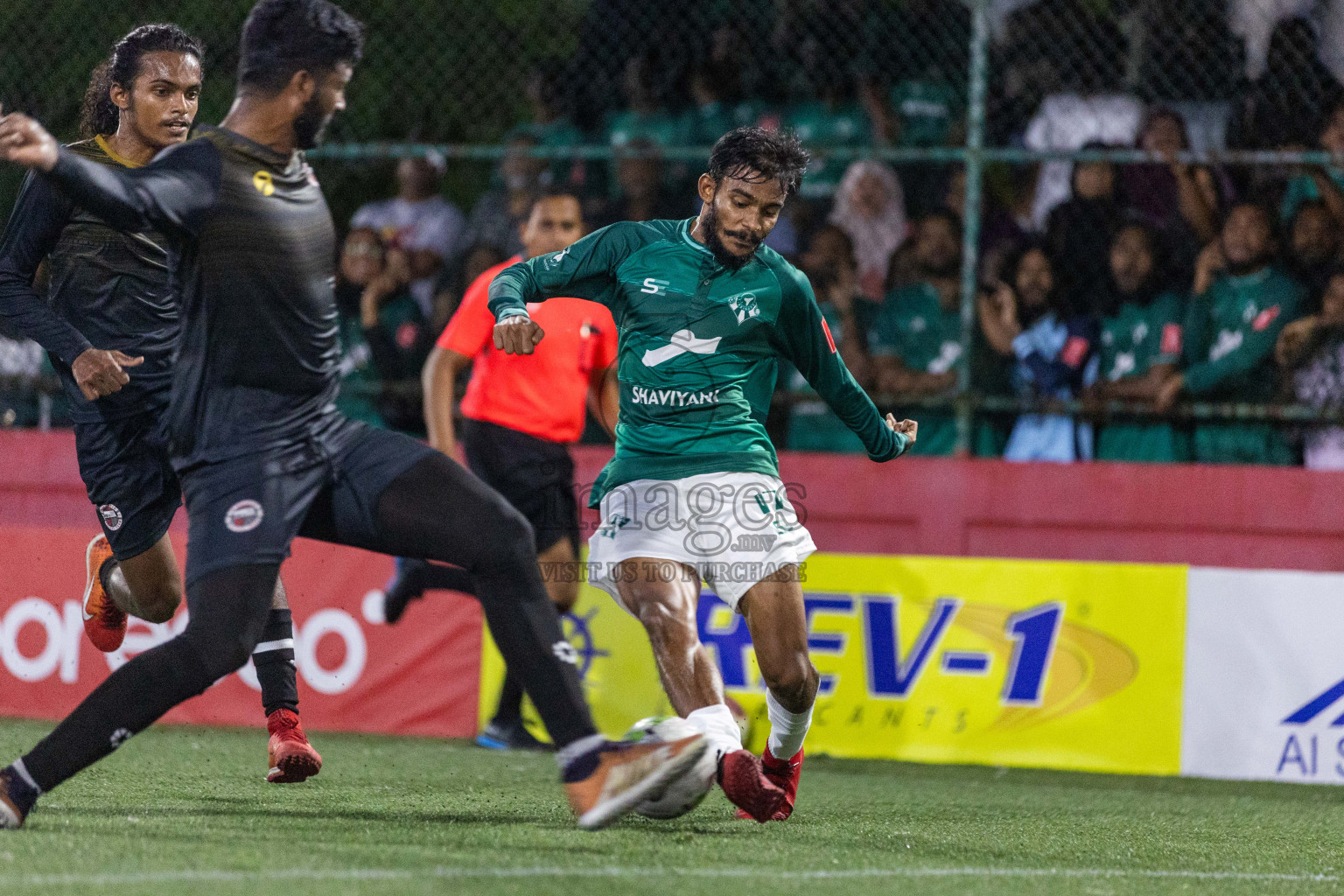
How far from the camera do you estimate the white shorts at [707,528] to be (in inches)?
192

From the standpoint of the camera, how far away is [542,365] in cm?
735

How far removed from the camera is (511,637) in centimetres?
412

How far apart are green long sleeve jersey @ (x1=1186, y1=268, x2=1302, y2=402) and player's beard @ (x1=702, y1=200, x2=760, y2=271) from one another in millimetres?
3929

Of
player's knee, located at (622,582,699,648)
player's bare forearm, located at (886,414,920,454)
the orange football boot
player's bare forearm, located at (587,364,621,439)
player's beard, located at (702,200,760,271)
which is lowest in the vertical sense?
the orange football boot

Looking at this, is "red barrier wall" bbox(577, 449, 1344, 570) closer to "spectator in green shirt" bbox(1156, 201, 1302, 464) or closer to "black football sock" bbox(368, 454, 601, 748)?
"spectator in green shirt" bbox(1156, 201, 1302, 464)

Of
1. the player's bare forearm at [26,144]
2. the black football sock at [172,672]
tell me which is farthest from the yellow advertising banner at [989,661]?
the player's bare forearm at [26,144]

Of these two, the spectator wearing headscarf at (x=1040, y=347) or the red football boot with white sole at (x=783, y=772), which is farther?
the spectator wearing headscarf at (x=1040, y=347)

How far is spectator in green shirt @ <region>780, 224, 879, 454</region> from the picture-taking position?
8742 mm

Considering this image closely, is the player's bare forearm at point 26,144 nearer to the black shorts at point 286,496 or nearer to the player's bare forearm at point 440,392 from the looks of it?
the black shorts at point 286,496

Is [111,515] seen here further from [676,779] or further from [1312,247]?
[1312,247]

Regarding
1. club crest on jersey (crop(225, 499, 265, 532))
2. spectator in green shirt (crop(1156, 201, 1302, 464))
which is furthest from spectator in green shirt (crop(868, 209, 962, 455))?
club crest on jersey (crop(225, 499, 265, 532))

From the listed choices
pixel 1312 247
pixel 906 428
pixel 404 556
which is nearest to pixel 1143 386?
pixel 1312 247

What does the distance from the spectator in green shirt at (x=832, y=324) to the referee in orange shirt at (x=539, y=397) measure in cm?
173

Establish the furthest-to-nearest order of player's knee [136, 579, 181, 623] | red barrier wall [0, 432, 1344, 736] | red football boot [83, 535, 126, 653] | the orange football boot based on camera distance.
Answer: red barrier wall [0, 432, 1344, 736]
red football boot [83, 535, 126, 653]
player's knee [136, 579, 181, 623]
the orange football boot
